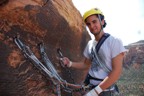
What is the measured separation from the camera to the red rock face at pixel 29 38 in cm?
437

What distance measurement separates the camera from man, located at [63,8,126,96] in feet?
14.7

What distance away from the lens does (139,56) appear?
47656 mm

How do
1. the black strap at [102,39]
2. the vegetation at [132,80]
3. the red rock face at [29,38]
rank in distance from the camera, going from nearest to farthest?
1. the red rock face at [29,38]
2. the black strap at [102,39]
3. the vegetation at [132,80]

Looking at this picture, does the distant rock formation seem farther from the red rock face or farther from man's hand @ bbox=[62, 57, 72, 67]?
the red rock face

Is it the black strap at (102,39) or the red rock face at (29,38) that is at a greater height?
the red rock face at (29,38)

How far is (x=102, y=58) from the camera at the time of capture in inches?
186

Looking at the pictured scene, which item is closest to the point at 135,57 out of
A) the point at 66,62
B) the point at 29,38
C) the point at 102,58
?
the point at 66,62

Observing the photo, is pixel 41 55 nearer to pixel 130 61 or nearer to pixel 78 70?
pixel 78 70

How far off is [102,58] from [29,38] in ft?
4.39

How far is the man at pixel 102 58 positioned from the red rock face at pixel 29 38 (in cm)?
68

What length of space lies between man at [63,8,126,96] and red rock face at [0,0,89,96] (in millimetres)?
684

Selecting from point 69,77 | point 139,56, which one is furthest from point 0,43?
point 139,56

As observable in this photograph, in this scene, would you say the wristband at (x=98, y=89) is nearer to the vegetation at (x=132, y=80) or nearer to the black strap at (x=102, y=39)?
the black strap at (x=102, y=39)

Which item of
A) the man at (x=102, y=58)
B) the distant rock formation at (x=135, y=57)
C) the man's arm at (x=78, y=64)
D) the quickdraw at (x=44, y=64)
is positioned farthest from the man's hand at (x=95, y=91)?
the distant rock formation at (x=135, y=57)
